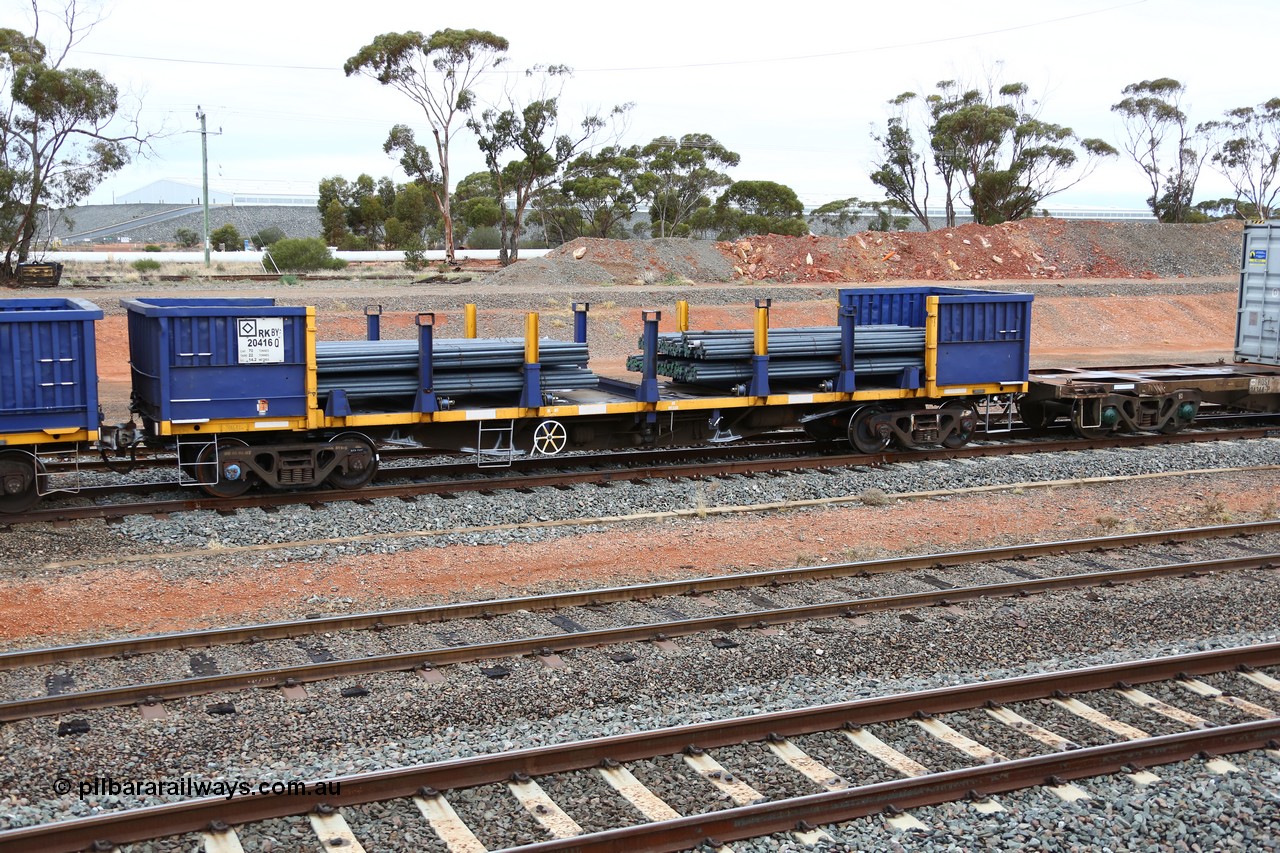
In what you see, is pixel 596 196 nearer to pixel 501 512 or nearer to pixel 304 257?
pixel 304 257

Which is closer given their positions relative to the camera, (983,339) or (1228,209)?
(983,339)

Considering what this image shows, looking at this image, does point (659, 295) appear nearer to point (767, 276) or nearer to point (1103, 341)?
point (767, 276)

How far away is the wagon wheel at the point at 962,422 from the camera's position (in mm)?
18469

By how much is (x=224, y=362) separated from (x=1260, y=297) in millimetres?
19556

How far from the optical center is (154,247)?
84125 millimetres

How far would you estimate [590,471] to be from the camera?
1605cm

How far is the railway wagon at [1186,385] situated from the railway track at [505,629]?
744cm

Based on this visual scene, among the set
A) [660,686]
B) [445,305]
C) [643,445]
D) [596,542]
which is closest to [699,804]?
[660,686]

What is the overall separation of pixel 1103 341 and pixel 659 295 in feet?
51.0

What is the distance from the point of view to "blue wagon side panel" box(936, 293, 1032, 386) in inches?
702

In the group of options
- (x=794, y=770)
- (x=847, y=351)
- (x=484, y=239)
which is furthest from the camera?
(x=484, y=239)

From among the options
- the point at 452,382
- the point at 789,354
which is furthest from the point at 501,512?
the point at 789,354

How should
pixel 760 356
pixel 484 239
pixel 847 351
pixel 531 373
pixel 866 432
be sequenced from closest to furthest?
pixel 531 373
pixel 760 356
pixel 847 351
pixel 866 432
pixel 484 239

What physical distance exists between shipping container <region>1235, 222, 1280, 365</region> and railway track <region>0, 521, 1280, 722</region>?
40.2 feet
